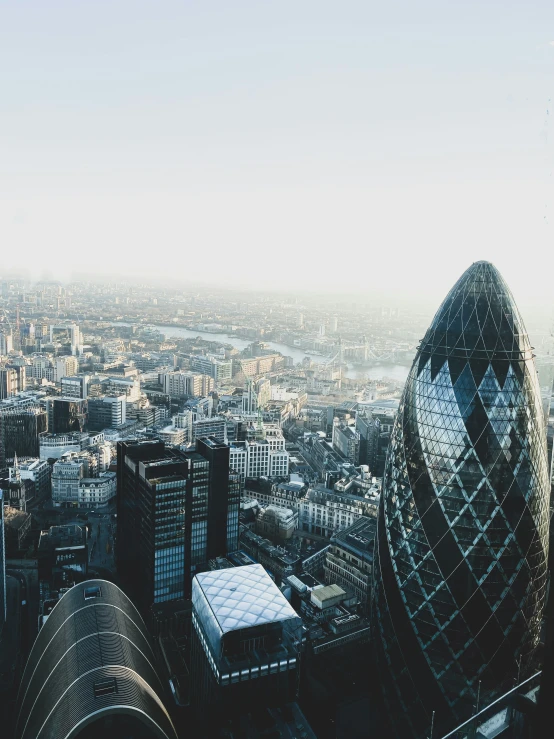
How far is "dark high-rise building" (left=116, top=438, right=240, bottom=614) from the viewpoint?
8367mm

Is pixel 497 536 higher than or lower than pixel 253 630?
higher

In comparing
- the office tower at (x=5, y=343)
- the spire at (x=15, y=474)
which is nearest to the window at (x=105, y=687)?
the spire at (x=15, y=474)

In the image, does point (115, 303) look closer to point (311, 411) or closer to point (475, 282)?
point (311, 411)

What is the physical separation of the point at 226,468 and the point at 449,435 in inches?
185

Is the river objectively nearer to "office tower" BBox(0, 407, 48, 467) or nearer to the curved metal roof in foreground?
the curved metal roof in foreground

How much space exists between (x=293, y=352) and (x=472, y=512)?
66.4 ft

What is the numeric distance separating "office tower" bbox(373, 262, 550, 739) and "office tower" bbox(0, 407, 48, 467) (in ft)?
41.6

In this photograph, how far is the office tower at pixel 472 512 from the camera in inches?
199

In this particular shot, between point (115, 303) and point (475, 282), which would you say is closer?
point (475, 282)

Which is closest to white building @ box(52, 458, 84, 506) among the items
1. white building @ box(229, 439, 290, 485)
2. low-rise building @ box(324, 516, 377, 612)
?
white building @ box(229, 439, 290, 485)

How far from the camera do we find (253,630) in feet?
16.8

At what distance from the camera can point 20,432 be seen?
1582 centimetres

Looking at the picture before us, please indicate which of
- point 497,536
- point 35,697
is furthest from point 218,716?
point 497,536

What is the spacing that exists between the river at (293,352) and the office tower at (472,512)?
4.37 m
